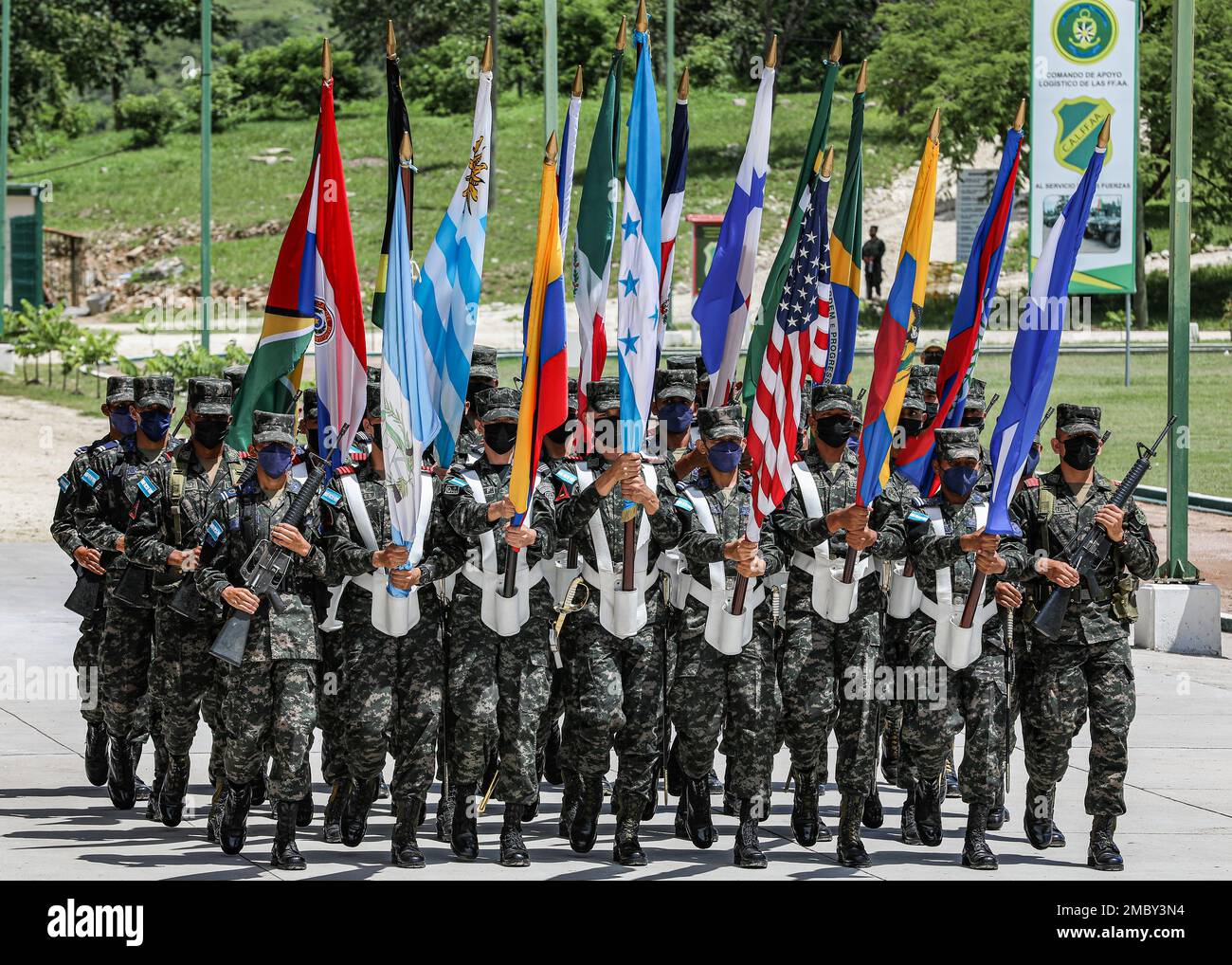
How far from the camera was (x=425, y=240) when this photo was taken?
45.4m

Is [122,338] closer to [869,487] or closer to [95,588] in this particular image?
[95,588]

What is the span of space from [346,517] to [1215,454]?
17.7m

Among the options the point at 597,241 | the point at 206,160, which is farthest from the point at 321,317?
the point at 206,160

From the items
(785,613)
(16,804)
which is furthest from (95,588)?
Answer: (785,613)

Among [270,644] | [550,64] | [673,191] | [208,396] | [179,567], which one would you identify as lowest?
[270,644]

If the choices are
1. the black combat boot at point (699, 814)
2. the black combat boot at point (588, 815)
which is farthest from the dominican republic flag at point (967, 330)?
the black combat boot at point (588, 815)

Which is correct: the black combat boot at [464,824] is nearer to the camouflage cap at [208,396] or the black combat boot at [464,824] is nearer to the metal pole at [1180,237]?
the camouflage cap at [208,396]

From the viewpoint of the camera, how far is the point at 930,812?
9.23 meters

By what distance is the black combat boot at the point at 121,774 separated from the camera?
9883 mm

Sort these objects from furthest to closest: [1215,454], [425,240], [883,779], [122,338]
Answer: [425,240], [122,338], [1215,454], [883,779]

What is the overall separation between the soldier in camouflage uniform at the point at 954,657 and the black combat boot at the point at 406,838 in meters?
2.32

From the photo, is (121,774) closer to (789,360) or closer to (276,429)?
(276,429)

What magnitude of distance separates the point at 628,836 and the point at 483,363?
11.0ft

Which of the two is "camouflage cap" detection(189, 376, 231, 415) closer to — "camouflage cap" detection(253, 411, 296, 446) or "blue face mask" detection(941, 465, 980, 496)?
"camouflage cap" detection(253, 411, 296, 446)
